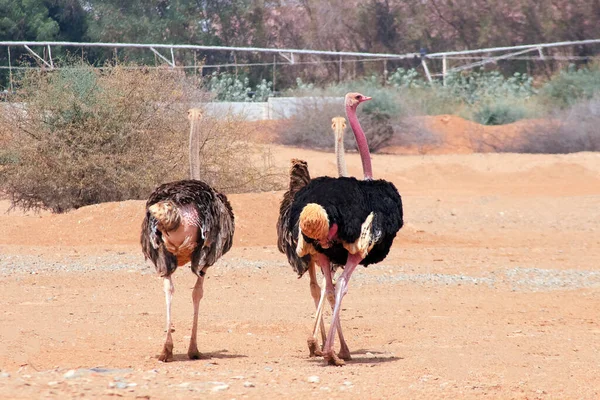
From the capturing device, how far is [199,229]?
8.10 metres

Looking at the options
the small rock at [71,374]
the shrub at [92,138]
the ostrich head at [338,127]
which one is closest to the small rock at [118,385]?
the small rock at [71,374]

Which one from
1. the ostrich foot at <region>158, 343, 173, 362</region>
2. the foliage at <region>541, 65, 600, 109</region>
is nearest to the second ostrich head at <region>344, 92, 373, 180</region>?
the ostrich foot at <region>158, 343, 173, 362</region>

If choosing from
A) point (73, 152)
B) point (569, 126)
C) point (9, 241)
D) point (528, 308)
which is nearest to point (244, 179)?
point (73, 152)

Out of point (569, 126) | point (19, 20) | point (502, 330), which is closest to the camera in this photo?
point (502, 330)

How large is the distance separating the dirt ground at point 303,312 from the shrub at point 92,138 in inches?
44.3

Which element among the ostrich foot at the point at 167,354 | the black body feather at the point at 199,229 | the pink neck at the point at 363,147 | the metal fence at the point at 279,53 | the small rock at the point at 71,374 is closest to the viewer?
the small rock at the point at 71,374

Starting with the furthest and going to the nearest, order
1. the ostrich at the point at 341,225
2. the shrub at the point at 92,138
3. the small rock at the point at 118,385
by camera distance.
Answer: the shrub at the point at 92,138 → the ostrich at the point at 341,225 → the small rock at the point at 118,385

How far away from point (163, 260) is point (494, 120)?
24.9m

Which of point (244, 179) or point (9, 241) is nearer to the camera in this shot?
point (9, 241)

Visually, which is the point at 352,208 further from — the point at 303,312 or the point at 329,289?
the point at 303,312

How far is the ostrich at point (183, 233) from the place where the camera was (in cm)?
781

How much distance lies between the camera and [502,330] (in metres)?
9.46

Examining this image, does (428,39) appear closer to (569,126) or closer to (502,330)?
(569,126)

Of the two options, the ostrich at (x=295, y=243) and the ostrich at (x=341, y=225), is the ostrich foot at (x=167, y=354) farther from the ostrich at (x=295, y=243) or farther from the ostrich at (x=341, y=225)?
the ostrich at (x=341, y=225)
